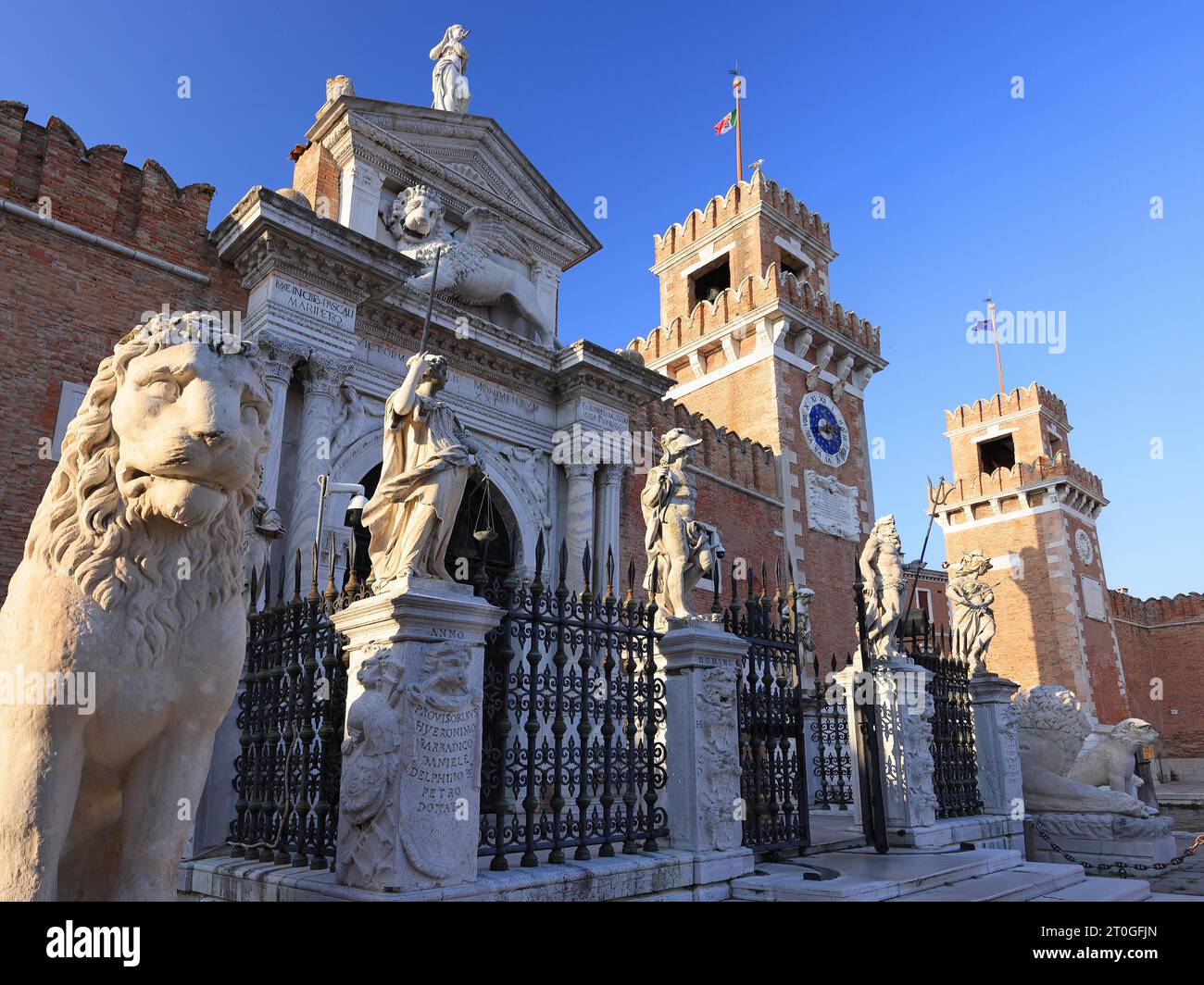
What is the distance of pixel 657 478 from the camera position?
690 cm

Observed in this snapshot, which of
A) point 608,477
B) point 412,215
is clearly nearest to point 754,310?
point 608,477

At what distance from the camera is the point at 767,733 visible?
714 cm

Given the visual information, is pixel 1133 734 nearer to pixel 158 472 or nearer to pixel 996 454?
pixel 158 472

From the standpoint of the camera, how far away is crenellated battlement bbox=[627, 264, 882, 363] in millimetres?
20234

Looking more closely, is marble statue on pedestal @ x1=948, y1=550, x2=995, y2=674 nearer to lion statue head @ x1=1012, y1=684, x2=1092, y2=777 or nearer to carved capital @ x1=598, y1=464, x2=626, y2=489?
lion statue head @ x1=1012, y1=684, x2=1092, y2=777

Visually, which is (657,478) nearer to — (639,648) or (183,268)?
(639,648)

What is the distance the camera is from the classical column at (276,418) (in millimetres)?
9578

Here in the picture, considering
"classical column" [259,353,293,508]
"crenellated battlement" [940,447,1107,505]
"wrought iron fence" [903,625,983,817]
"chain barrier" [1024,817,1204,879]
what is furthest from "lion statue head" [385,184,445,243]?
"crenellated battlement" [940,447,1107,505]

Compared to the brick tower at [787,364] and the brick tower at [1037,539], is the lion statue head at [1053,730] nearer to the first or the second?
the brick tower at [787,364]

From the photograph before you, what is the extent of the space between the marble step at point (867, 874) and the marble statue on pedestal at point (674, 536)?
204 cm

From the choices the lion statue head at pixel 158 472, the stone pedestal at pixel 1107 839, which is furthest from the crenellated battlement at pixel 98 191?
the stone pedestal at pixel 1107 839

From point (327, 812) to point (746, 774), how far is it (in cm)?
337
